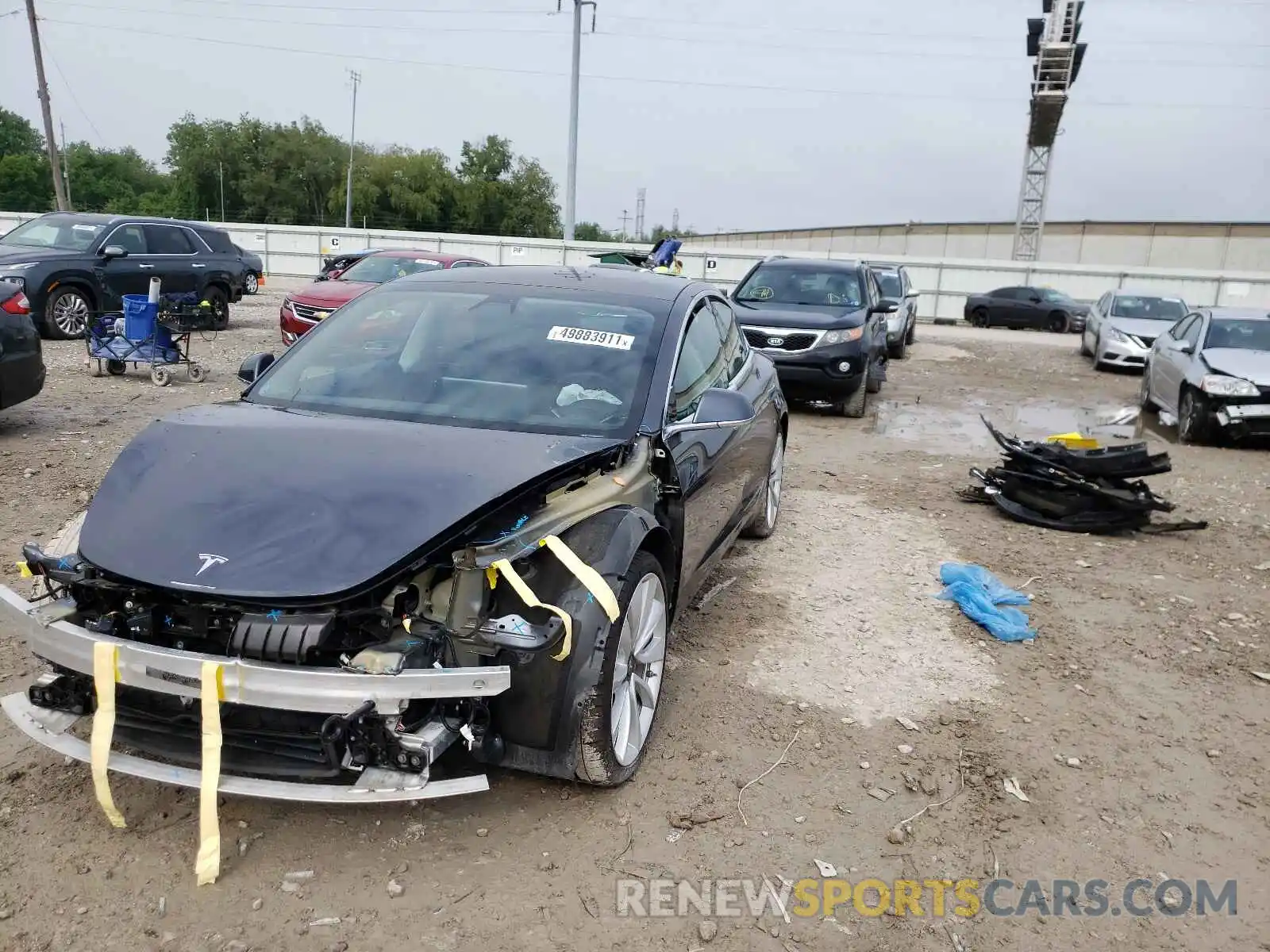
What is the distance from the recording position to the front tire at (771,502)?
19.9ft

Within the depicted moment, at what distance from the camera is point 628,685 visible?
3.30 meters

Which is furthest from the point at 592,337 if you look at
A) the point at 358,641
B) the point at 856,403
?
the point at 856,403

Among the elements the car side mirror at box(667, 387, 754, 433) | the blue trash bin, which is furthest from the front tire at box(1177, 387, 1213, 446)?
the blue trash bin

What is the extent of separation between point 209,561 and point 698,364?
2473 mm

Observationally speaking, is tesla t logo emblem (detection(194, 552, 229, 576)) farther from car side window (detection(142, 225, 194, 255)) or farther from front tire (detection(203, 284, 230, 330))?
car side window (detection(142, 225, 194, 255))

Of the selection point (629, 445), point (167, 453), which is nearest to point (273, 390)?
point (167, 453)

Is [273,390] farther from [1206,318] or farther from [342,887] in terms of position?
[1206,318]

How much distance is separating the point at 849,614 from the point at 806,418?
21.6 feet

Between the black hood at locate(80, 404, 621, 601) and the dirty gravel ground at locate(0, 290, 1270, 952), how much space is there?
71 centimetres

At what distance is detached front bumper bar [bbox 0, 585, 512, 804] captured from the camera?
2.47 meters

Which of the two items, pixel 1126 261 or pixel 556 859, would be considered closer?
pixel 556 859

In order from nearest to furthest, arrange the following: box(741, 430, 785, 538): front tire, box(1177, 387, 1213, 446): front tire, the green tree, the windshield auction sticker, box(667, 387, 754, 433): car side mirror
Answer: box(667, 387, 754, 433): car side mirror, the windshield auction sticker, box(741, 430, 785, 538): front tire, box(1177, 387, 1213, 446): front tire, the green tree

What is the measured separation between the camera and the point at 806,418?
452 inches

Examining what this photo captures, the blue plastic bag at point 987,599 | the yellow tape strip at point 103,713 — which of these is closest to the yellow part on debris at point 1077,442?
the blue plastic bag at point 987,599
